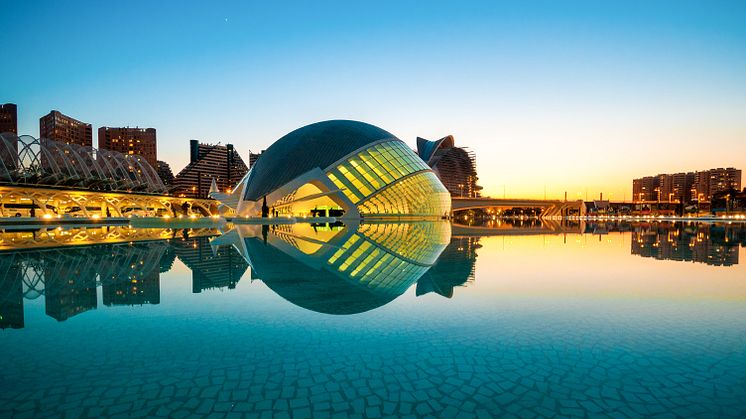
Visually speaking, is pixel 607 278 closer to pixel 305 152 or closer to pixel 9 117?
→ pixel 305 152

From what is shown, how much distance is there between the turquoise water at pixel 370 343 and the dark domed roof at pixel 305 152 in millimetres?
40137

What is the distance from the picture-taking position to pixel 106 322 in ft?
21.5

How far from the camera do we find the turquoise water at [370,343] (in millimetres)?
3844

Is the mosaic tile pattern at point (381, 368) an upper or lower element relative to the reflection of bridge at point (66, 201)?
lower

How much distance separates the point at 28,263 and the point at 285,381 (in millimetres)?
13242

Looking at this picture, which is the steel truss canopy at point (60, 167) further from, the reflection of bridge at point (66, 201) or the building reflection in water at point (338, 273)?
the building reflection in water at point (338, 273)

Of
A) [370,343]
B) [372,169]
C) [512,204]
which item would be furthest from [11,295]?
[512,204]

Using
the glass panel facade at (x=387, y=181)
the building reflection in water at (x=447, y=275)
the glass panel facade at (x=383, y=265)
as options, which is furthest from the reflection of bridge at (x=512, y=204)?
the building reflection in water at (x=447, y=275)

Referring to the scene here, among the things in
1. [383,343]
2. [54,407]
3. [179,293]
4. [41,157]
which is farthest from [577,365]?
[41,157]

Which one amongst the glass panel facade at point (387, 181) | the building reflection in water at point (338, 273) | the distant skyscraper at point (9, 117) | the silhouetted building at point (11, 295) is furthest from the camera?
the distant skyscraper at point (9, 117)

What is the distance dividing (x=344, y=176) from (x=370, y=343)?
149ft

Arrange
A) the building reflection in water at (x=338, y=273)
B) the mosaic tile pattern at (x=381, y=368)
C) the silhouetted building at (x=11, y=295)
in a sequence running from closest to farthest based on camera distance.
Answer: the mosaic tile pattern at (x=381, y=368) < the silhouetted building at (x=11, y=295) < the building reflection in water at (x=338, y=273)

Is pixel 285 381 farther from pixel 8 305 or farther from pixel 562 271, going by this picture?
pixel 562 271

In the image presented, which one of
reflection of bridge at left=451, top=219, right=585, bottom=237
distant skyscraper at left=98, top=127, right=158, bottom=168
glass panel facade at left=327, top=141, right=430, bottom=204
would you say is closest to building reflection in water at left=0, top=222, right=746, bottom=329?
reflection of bridge at left=451, top=219, right=585, bottom=237
